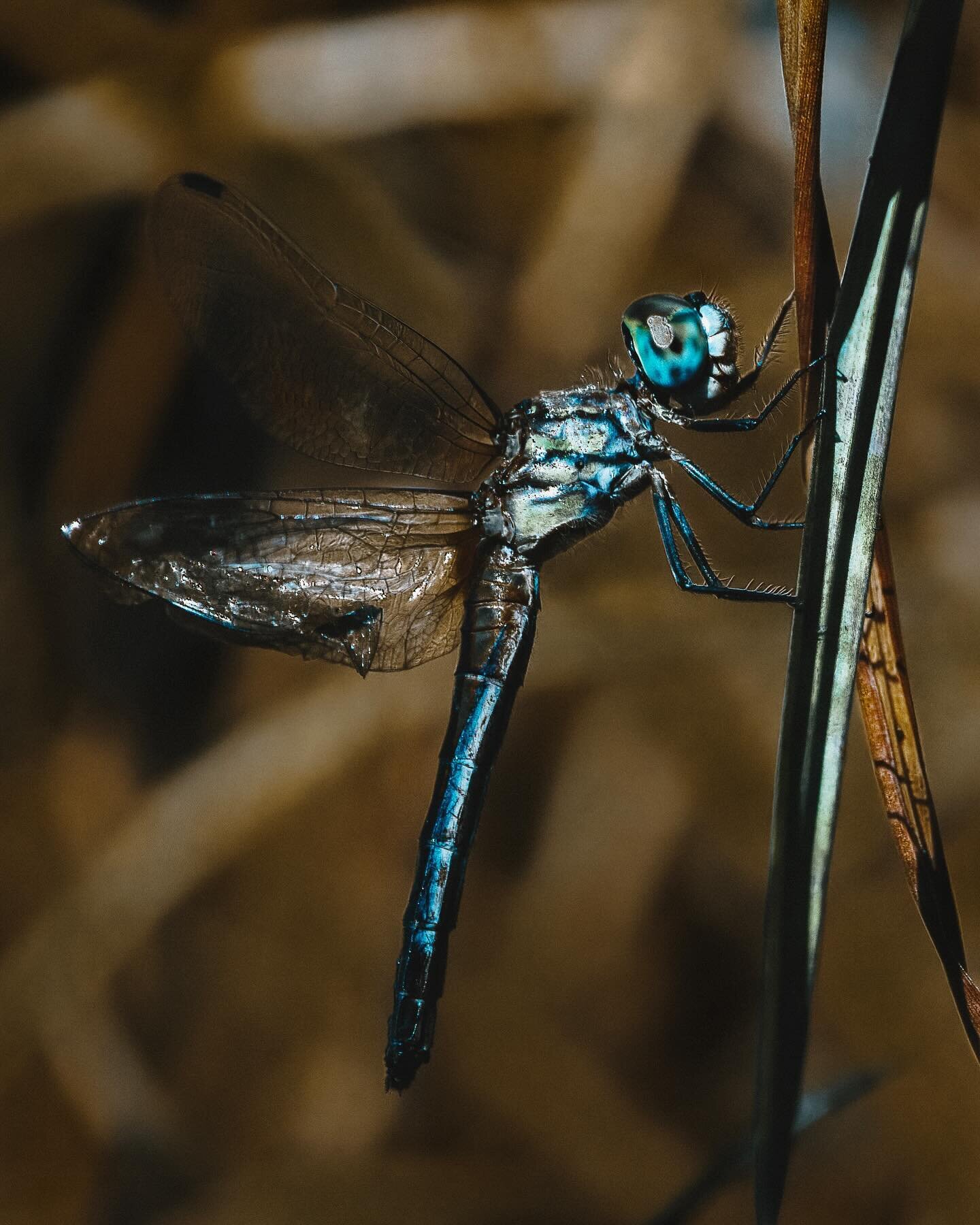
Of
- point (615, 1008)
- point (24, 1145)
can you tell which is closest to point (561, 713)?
point (615, 1008)

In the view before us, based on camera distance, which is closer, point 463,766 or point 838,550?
point 838,550

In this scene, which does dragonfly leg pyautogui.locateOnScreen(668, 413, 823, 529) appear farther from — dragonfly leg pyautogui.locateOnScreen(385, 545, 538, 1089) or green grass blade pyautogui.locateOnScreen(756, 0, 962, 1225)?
green grass blade pyautogui.locateOnScreen(756, 0, 962, 1225)

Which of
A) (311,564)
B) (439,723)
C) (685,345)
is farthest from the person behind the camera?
(439,723)

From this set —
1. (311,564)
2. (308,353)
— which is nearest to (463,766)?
(311,564)

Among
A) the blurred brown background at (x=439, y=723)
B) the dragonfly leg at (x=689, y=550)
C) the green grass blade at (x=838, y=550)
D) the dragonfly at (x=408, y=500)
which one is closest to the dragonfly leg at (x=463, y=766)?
the dragonfly at (x=408, y=500)

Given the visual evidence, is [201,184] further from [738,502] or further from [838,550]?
[838,550]

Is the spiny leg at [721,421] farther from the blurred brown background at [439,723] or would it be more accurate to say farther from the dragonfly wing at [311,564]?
the blurred brown background at [439,723]

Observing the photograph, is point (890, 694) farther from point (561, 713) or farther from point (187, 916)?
point (187, 916)
